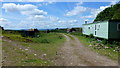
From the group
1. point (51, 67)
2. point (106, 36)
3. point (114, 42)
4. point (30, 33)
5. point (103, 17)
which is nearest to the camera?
point (51, 67)

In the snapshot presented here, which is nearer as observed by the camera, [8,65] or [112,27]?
[8,65]

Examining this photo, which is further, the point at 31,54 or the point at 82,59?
the point at 31,54

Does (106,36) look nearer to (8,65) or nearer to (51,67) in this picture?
(51,67)

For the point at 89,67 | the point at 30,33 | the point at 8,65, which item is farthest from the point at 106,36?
the point at 30,33

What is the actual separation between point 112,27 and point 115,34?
108 cm

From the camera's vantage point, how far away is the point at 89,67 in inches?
254

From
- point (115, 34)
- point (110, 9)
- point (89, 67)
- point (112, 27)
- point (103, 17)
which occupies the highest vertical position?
point (110, 9)

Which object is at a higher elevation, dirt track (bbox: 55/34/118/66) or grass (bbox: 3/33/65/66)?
grass (bbox: 3/33/65/66)

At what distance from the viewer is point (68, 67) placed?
255 inches

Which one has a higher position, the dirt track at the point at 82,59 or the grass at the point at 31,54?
the grass at the point at 31,54

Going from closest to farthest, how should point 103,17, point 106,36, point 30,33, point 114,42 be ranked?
point 114,42 < point 106,36 < point 30,33 < point 103,17

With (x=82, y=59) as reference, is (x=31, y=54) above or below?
above

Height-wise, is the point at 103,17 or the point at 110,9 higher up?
the point at 110,9

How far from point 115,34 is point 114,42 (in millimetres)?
1293
